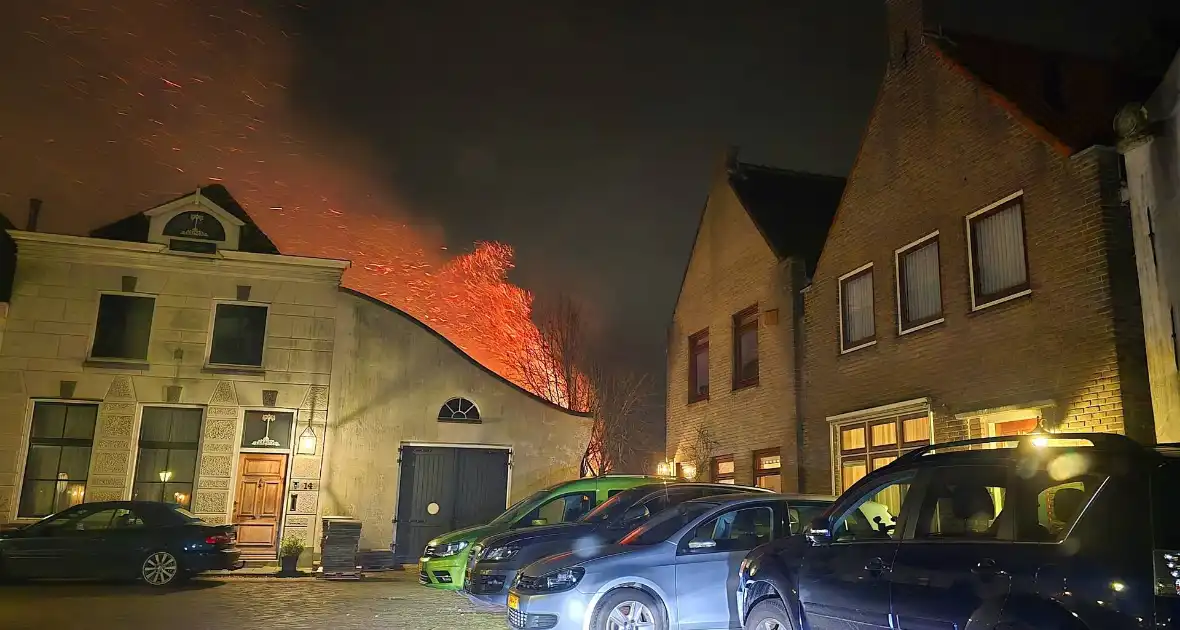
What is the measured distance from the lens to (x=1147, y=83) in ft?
42.6

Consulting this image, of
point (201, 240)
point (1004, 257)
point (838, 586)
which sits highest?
point (201, 240)

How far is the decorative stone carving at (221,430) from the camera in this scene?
19188 millimetres

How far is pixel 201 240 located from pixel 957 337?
54.1ft

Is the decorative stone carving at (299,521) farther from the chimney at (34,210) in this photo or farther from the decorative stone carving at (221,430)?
the chimney at (34,210)

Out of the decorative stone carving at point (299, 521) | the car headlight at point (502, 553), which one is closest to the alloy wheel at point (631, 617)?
the car headlight at point (502, 553)

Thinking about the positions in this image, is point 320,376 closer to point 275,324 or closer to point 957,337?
point 275,324

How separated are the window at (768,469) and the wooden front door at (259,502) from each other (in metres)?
10.6

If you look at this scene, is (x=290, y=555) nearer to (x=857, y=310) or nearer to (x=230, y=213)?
(x=230, y=213)

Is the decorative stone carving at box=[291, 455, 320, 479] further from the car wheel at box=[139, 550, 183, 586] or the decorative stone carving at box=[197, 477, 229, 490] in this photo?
the car wheel at box=[139, 550, 183, 586]

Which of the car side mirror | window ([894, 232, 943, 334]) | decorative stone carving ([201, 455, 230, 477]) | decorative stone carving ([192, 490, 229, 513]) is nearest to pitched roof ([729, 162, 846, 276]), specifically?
window ([894, 232, 943, 334])

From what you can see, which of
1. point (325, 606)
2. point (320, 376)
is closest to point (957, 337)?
point (325, 606)

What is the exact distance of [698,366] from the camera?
21125 mm

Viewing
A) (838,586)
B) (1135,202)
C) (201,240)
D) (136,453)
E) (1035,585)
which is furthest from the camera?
(201,240)

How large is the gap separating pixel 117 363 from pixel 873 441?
52.8 feet
